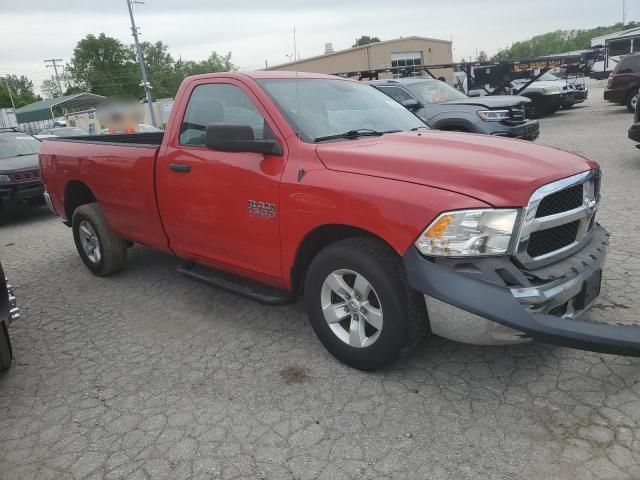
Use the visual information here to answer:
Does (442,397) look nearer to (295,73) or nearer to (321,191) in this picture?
(321,191)

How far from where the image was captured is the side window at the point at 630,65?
1487 cm

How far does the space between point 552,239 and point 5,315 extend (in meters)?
3.35

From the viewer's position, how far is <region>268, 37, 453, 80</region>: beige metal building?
1537 inches

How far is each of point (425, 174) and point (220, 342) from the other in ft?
6.68

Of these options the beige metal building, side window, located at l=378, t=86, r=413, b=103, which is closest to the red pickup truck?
side window, located at l=378, t=86, r=413, b=103

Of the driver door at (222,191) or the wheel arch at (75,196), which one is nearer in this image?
the driver door at (222,191)

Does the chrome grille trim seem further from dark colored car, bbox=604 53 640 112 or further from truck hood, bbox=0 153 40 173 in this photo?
dark colored car, bbox=604 53 640 112

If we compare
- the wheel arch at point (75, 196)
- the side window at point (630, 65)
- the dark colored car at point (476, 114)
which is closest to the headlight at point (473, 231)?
the wheel arch at point (75, 196)

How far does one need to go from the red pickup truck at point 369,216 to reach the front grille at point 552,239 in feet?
0.04

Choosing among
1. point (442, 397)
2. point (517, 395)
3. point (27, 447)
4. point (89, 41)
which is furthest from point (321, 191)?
point (89, 41)

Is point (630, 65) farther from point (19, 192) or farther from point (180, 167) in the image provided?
point (19, 192)

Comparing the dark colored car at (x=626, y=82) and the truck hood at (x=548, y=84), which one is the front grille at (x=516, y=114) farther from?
the truck hood at (x=548, y=84)

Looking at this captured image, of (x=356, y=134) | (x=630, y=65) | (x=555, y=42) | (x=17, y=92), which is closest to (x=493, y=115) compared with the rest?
(x=356, y=134)

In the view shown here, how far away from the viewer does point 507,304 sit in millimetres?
2469
